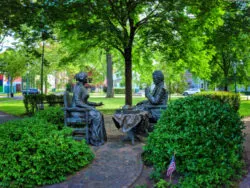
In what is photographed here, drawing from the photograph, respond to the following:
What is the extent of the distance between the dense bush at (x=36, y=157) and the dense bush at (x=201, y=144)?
1.37 metres

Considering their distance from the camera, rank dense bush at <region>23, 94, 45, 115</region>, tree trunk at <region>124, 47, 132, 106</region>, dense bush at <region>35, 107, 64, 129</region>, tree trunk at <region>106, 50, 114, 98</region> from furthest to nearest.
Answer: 1. tree trunk at <region>106, 50, 114, 98</region>
2. tree trunk at <region>124, 47, 132, 106</region>
3. dense bush at <region>23, 94, 45, 115</region>
4. dense bush at <region>35, 107, 64, 129</region>

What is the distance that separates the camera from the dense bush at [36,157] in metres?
3.56

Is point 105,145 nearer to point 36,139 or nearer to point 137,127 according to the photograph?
point 137,127

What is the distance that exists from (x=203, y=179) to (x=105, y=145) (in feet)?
9.05

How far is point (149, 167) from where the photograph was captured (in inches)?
171

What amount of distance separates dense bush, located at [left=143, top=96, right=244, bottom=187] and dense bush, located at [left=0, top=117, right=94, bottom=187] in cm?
137

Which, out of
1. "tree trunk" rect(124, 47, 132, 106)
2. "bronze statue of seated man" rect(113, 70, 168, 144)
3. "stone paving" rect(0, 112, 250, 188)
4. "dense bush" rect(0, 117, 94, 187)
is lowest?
"stone paving" rect(0, 112, 250, 188)

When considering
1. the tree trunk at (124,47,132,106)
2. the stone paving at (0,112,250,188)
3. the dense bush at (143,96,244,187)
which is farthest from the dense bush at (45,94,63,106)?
the dense bush at (143,96,244,187)

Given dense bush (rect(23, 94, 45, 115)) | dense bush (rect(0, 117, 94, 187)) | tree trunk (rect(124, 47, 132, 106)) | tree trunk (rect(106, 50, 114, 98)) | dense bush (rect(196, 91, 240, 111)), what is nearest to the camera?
dense bush (rect(0, 117, 94, 187))

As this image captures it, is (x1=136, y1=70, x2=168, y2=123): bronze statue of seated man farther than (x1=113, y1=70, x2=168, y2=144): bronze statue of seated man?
Yes

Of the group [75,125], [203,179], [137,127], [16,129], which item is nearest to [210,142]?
[203,179]

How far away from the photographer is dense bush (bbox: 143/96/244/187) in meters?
3.43

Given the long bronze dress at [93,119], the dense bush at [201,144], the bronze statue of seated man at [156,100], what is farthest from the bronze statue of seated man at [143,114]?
the dense bush at [201,144]

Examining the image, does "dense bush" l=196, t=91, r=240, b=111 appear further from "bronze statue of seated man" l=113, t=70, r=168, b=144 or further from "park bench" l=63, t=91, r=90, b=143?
"park bench" l=63, t=91, r=90, b=143
